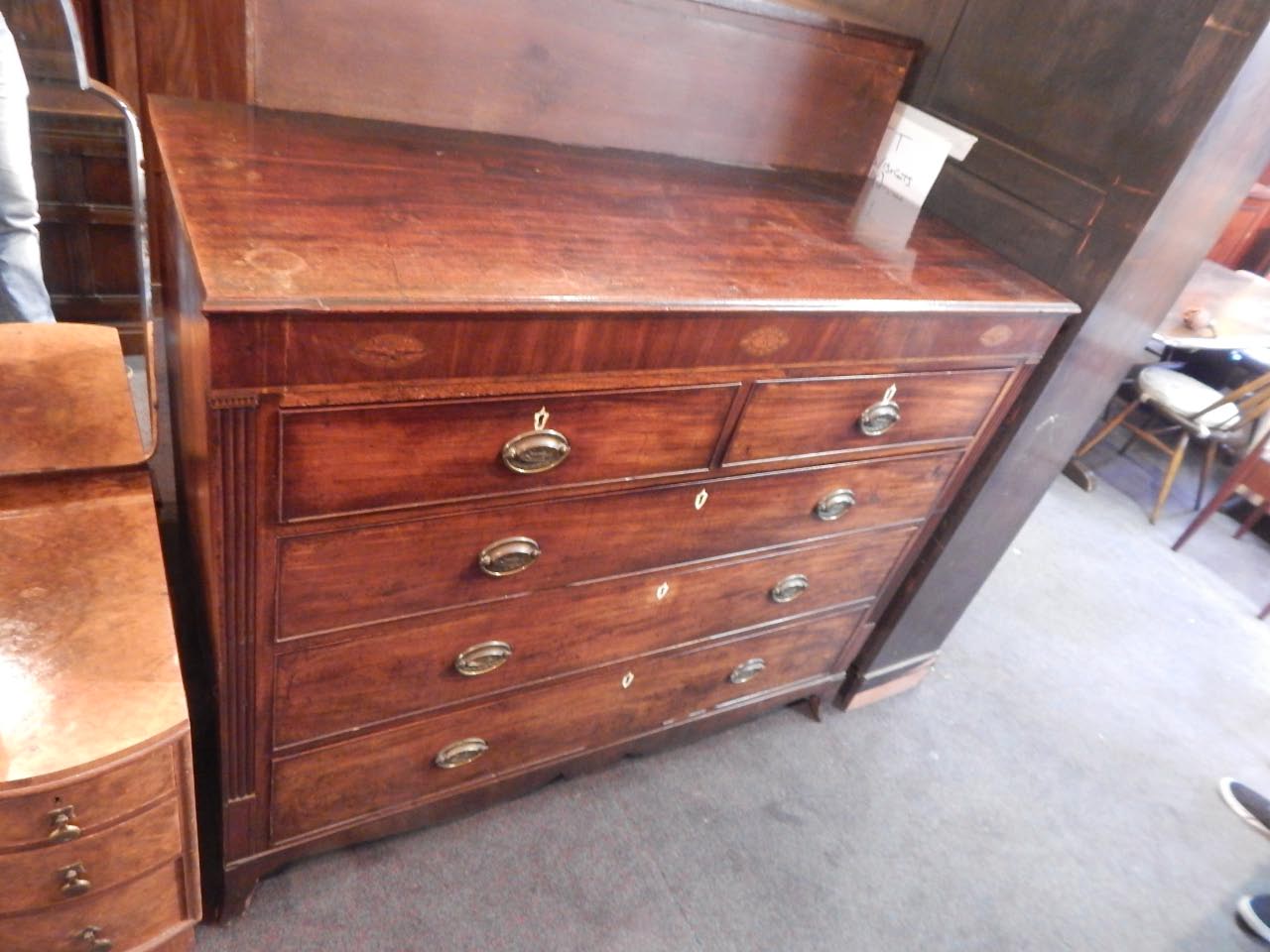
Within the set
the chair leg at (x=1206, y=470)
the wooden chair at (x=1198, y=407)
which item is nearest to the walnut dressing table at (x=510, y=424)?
the wooden chair at (x=1198, y=407)

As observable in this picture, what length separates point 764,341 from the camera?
1060 millimetres

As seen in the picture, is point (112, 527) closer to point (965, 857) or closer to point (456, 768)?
point (456, 768)

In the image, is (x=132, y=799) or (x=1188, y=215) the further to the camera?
(x=1188, y=215)

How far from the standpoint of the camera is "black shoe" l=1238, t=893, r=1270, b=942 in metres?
1.71

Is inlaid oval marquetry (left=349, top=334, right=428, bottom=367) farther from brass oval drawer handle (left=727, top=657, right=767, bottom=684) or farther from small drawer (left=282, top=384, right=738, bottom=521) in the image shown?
brass oval drawer handle (left=727, top=657, right=767, bottom=684)

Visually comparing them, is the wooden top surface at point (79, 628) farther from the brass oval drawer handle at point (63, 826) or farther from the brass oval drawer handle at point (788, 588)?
the brass oval drawer handle at point (788, 588)

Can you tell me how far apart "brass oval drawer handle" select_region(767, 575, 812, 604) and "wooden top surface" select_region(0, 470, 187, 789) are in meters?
0.96

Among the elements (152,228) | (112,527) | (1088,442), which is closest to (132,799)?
(112,527)

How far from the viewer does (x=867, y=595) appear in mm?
1686

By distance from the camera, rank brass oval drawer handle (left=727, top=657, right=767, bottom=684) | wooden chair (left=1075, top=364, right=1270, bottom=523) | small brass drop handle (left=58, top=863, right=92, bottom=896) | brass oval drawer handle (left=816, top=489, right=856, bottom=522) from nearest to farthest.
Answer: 1. small brass drop handle (left=58, top=863, right=92, bottom=896)
2. brass oval drawer handle (left=816, top=489, right=856, bottom=522)
3. brass oval drawer handle (left=727, top=657, right=767, bottom=684)
4. wooden chair (left=1075, top=364, right=1270, bottom=523)

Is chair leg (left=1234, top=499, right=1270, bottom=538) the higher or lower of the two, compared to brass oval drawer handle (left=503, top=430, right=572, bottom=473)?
lower

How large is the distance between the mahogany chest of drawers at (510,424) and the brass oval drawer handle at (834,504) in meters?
0.01

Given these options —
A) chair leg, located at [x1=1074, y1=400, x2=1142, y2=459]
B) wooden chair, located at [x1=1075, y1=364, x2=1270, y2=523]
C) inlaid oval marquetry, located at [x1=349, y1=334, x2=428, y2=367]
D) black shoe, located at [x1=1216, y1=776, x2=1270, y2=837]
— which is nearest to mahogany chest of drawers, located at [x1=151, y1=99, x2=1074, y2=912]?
inlaid oval marquetry, located at [x1=349, y1=334, x2=428, y2=367]

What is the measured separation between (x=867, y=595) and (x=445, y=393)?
3.62 feet
